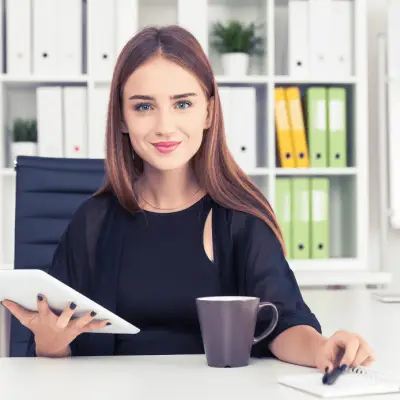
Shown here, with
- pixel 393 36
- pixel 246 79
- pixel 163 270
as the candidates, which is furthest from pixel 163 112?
pixel 393 36

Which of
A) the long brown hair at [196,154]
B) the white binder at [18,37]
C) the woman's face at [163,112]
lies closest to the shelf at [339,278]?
the white binder at [18,37]

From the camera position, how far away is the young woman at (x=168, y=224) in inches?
49.2

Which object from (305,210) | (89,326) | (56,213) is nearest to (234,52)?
(305,210)

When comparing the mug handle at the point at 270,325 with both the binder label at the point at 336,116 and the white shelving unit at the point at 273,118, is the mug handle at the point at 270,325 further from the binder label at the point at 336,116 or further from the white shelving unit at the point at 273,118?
the binder label at the point at 336,116

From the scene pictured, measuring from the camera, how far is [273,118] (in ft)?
10.3

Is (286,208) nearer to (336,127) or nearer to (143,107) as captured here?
(336,127)

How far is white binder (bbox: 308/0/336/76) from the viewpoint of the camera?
313 cm

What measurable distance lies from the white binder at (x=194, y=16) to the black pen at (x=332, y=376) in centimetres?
226

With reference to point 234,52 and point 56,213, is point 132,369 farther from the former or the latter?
point 234,52

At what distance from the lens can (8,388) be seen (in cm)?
96

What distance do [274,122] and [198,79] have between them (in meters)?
1.89

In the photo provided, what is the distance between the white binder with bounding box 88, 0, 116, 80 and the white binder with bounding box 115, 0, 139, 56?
1.0 inches

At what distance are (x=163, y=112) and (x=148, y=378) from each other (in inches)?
16.1

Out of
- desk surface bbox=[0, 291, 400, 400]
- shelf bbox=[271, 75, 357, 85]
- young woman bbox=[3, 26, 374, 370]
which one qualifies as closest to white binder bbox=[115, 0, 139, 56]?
shelf bbox=[271, 75, 357, 85]
